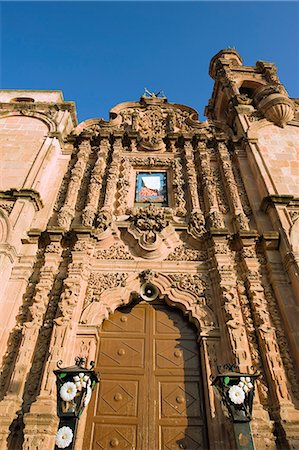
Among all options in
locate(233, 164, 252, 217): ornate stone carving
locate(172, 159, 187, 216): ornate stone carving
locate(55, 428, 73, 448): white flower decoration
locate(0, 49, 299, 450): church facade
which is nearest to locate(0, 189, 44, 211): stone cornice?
locate(0, 49, 299, 450): church facade

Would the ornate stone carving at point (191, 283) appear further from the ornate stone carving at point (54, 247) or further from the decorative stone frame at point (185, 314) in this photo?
the ornate stone carving at point (54, 247)

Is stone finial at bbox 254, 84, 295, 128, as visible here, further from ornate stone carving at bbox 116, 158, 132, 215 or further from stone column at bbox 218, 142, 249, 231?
ornate stone carving at bbox 116, 158, 132, 215

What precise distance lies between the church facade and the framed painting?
0.19ft

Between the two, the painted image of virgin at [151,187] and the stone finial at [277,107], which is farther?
the stone finial at [277,107]

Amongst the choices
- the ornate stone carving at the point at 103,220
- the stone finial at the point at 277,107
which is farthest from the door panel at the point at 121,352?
the stone finial at the point at 277,107

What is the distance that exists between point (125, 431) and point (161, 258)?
12.3ft

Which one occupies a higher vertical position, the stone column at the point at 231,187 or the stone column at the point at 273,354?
the stone column at the point at 231,187

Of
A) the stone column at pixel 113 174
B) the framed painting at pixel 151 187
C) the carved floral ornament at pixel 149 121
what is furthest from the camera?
the carved floral ornament at pixel 149 121

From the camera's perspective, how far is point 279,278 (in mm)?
7129

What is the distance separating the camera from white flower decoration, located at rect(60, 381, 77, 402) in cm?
398

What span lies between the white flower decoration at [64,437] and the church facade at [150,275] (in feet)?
4.86

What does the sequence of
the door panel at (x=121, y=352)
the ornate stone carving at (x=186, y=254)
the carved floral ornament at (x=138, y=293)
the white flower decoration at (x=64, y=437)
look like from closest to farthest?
1. the white flower decoration at (x=64, y=437)
2. the door panel at (x=121, y=352)
3. the carved floral ornament at (x=138, y=293)
4. the ornate stone carving at (x=186, y=254)

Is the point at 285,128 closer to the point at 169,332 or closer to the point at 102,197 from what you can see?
the point at 102,197

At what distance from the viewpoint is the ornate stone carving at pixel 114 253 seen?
313 inches
